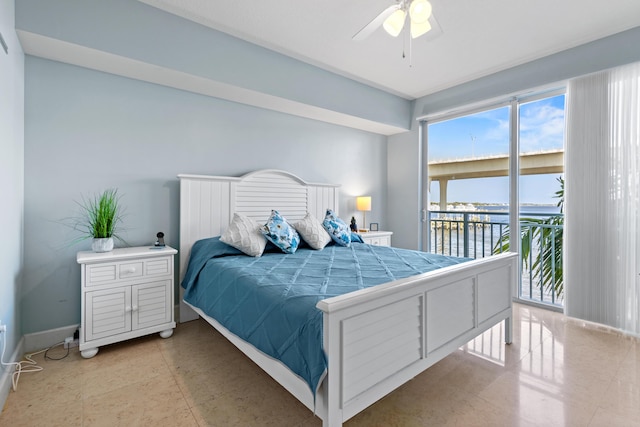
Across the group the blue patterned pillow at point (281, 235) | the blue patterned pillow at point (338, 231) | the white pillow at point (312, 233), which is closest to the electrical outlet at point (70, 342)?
the blue patterned pillow at point (281, 235)

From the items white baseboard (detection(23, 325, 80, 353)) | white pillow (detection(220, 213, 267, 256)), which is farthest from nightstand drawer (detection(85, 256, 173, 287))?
white baseboard (detection(23, 325, 80, 353))

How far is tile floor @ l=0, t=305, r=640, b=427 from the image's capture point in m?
1.62

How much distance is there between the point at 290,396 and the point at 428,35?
256cm

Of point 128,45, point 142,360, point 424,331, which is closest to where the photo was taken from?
point 424,331

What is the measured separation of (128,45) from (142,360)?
94.8 inches

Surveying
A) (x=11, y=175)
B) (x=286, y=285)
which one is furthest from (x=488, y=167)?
(x=11, y=175)

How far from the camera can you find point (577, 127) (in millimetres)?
3012

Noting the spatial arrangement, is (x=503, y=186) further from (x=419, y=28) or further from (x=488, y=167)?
(x=419, y=28)

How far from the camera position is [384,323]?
4.89ft

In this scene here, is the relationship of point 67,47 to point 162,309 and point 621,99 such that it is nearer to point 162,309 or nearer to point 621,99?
point 162,309

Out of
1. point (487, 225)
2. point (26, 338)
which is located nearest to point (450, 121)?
point (487, 225)

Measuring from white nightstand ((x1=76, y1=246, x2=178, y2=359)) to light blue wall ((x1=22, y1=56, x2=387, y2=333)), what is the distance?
36cm

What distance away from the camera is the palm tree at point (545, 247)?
134 inches

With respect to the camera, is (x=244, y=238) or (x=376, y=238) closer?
(x=244, y=238)
